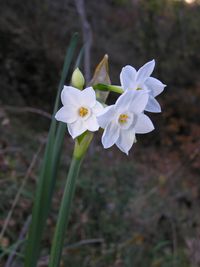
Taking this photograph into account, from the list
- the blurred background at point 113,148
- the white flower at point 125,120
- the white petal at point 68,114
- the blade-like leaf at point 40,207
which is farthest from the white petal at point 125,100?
the blurred background at point 113,148

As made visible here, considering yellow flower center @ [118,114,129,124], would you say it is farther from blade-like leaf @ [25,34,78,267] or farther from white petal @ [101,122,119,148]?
blade-like leaf @ [25,34,78,267]

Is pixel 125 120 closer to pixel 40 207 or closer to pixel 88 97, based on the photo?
pixel 88 97

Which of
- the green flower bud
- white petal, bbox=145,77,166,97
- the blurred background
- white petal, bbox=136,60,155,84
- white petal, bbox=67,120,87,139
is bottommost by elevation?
the blurred background

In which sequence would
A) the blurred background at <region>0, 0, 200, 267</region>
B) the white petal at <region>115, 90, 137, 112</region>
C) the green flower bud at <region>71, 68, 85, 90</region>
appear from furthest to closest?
the blurred background at <region>0, 0, 200, 267</region>
the green flower bud at <region>71, 68, 85, 90</region>
the white petal at <region>115, 90, 137, 112</region>

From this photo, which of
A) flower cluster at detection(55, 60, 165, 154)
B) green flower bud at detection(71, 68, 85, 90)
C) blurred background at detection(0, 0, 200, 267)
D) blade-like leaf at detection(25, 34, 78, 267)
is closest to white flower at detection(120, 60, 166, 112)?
flower cluster at detection(55, 60, 165, 154)

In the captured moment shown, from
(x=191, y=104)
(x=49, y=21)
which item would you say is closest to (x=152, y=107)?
(x=49, y=21)

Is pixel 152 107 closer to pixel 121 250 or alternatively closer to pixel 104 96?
pixel 104 96
